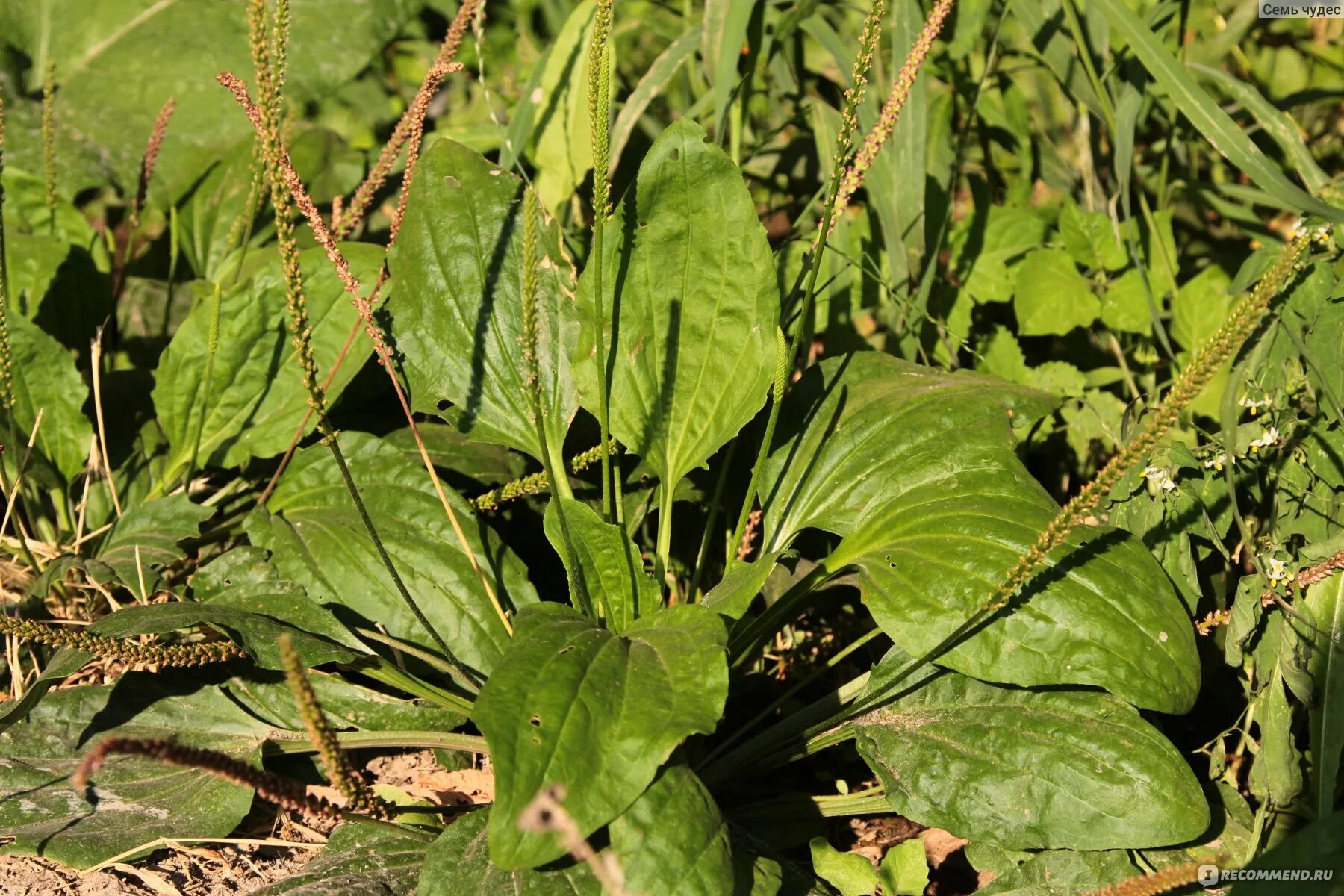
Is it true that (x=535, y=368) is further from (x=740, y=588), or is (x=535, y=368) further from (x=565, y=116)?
(x=565, y=116)

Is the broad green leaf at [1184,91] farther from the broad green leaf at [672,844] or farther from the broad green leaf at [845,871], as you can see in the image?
the broad green leaf at [672,844]

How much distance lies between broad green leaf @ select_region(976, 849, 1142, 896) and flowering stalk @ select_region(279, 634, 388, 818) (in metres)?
0.96

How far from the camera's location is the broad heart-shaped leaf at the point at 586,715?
4.95 feet

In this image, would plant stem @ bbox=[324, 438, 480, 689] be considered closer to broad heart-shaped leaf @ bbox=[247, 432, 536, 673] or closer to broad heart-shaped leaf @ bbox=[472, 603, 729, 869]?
broad heart-shaped leaf @ bbox=[247, 432, 536, 673]

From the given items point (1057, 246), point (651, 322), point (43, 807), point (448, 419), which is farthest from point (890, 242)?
point (43, 807)

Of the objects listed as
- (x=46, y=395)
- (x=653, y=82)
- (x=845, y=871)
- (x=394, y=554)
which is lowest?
(x=845, y=871)

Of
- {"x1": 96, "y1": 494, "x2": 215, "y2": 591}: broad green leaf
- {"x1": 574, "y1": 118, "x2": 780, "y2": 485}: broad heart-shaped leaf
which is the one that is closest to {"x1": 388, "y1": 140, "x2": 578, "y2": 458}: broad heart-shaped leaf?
{"x1": 574, "y1": 118, "x2": 780, "y2": 485}: broad heart-shaped leaf

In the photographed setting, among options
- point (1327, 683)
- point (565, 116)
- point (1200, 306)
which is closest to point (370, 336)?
point (565, 116)

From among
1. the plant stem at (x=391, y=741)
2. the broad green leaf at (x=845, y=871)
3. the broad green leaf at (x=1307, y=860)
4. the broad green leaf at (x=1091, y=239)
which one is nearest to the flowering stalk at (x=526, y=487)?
the plant stem at (x=391, y=741)

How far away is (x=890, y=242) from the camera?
8.91 ft

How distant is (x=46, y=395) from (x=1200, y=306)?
8.32ft

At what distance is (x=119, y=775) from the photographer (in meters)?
2.05

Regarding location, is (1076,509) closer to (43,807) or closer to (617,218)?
(617,218)

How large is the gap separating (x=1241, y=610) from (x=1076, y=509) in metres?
0.70
